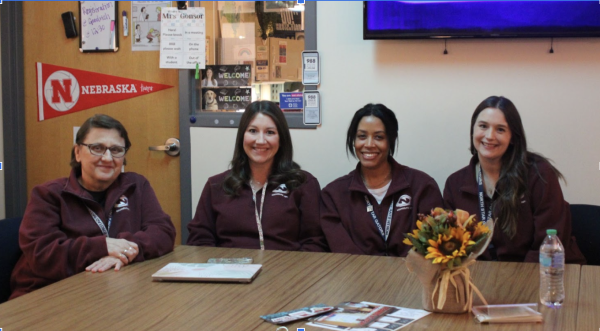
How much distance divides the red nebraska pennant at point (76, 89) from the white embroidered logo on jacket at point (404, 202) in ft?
5.89

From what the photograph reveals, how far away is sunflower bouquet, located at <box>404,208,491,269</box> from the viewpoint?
1.68 metres

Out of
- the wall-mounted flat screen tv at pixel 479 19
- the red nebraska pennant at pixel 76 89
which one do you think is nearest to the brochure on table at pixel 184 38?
the red nebraska pennant at pixel 76 89

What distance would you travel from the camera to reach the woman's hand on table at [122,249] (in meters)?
2.36

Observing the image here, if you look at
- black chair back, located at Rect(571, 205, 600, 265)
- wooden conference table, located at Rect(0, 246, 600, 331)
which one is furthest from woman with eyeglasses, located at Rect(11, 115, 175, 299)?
black chair back, located at Rect(571, 205, 600, 265)

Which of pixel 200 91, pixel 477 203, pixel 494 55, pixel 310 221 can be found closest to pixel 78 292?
Result: pixel 310 221

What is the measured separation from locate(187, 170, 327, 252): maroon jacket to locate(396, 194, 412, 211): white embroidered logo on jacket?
395 millimetres

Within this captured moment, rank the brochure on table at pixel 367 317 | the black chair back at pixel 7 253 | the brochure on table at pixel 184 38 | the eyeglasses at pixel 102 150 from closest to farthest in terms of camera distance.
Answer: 1. the brochure on table at pixel 367 317
2. the black chair back at pixel 7 253
3. the eyeglasses at pixel 102 150
4. the brochure on table at pixel 184 38

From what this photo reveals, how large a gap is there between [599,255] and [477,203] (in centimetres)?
60

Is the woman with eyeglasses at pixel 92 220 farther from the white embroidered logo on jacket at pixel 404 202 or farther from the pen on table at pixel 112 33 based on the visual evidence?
the pen on table at pixel 112 33

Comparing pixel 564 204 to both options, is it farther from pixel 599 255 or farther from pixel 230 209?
pixel 230 209

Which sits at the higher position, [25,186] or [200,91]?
[200,91]

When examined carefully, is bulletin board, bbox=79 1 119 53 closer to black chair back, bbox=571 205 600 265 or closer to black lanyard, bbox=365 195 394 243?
black lanyard, bbox=365 195 394 243

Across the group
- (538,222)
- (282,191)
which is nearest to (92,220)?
(282,191)

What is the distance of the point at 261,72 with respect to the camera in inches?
148
